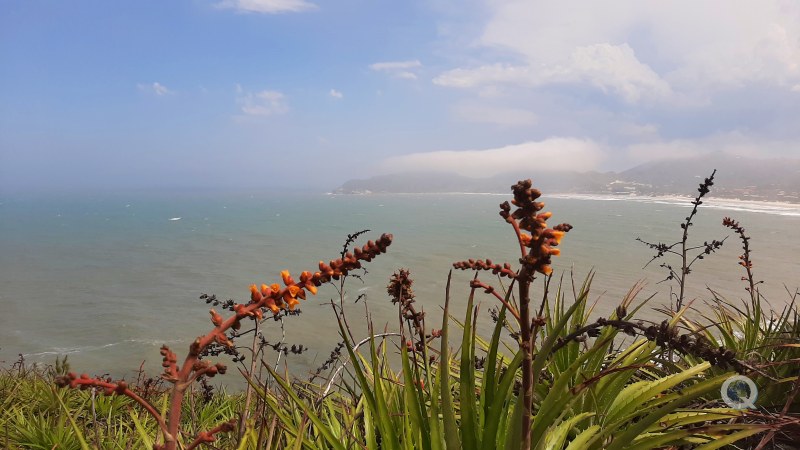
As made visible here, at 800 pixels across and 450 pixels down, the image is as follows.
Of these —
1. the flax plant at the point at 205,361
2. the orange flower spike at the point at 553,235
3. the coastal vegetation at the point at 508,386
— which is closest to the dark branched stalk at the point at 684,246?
the coastal vegetation at the point at 508,386

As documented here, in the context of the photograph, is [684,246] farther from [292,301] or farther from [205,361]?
[205,361]

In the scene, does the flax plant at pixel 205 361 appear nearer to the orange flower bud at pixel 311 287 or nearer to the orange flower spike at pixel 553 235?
the orange flower bud at pixel 311 287

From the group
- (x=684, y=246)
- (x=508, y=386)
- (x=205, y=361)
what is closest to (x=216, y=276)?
(x=684, y=246)

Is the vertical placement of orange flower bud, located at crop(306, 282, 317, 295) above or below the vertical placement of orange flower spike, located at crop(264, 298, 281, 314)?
above

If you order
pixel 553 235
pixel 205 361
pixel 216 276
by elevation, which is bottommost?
pixel 216 276

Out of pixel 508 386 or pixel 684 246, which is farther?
pixel 684 246

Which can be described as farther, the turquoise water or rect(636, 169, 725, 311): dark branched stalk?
the turquoise water

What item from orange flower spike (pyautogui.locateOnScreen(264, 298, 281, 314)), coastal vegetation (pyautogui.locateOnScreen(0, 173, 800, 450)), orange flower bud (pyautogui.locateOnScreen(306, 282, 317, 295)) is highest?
orange flower bud (pyautogui.locateOnScreen(306, 282, 317, 295))

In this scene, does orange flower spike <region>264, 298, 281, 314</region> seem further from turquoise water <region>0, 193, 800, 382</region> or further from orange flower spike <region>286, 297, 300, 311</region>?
turquoise water <region>0, 193, 800, 382</region>

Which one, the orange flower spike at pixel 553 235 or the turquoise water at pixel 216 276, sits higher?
the orange flower spike at pixel 553 235

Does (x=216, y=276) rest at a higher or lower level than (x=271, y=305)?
lower

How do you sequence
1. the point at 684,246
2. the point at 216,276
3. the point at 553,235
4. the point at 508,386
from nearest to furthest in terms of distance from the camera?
the point at 553,235
the point at 508,386
the point at 684,246
the point at 216,276

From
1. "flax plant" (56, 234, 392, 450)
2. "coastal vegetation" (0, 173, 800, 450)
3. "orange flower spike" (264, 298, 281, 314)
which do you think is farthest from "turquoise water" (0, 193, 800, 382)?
"orange flower spike" (264, 298, 281, 314)

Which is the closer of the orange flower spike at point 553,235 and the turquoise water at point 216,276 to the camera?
the orange flower spike at point 553,235
